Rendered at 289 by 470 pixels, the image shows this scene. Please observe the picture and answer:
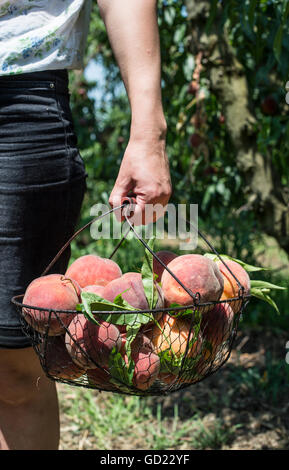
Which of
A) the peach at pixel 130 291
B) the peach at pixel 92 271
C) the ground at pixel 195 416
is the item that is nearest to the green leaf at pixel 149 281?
the peach at pixel 130 291

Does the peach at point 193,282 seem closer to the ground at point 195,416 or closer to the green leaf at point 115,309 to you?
the green leaf at point 115,309

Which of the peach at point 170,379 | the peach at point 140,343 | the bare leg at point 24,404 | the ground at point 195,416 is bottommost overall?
the ground at point 195,416

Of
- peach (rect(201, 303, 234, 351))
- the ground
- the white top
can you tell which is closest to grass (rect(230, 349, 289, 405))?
the ground

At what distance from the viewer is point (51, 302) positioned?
943 mm

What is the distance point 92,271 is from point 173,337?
0.22 metres

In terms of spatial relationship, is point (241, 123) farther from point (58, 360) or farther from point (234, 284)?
point (58, 360)

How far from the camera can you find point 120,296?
3.05 ft

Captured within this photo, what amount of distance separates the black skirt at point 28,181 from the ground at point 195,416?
3.45 feet

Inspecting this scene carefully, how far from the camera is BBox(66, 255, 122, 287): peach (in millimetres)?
1067

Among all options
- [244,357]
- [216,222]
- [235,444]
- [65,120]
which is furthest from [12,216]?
[216,222]

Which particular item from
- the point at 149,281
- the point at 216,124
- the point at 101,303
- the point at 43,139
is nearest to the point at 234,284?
the point at 149,281

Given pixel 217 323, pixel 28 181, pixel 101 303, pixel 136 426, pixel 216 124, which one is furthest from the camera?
pixel 216 124

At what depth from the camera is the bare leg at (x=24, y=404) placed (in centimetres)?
124

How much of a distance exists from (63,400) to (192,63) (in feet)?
6.17
